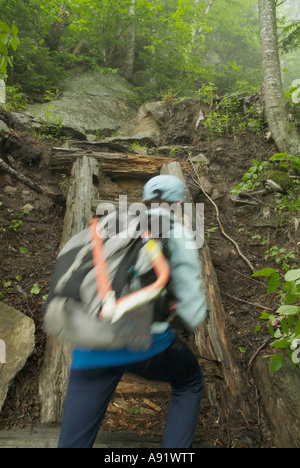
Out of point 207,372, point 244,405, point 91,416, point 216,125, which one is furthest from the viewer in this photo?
point 216,125

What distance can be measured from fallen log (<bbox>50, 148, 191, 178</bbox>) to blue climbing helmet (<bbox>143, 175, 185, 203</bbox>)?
4.36 metres

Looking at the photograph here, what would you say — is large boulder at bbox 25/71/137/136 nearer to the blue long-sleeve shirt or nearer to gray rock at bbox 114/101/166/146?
gray rock at bbox 114/101/166/146

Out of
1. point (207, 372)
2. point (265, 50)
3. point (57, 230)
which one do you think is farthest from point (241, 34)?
point (207, 372)

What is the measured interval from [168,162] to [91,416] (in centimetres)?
572

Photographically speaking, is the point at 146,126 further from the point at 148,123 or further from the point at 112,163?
the point at 112,163

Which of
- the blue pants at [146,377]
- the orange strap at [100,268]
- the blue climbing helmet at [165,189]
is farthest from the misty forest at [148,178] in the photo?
the blue climbing helmet at [165,189]

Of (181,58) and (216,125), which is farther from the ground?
(181,58)

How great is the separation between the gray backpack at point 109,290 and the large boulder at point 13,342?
60.8 inches

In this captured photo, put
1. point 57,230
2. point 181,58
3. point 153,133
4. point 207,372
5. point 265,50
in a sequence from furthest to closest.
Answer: point 181,58 → point 153,133 → point 265,50 → point 57,230 → point 207,372

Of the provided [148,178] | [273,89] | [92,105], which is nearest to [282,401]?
[148,178]

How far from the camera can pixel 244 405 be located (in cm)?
302

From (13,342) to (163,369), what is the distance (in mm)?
1876

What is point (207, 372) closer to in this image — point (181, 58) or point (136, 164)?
point (136, 164)

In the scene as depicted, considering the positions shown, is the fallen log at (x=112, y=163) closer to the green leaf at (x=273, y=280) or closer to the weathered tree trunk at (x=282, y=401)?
the weathered tree trunk at (x=282, y=401)
